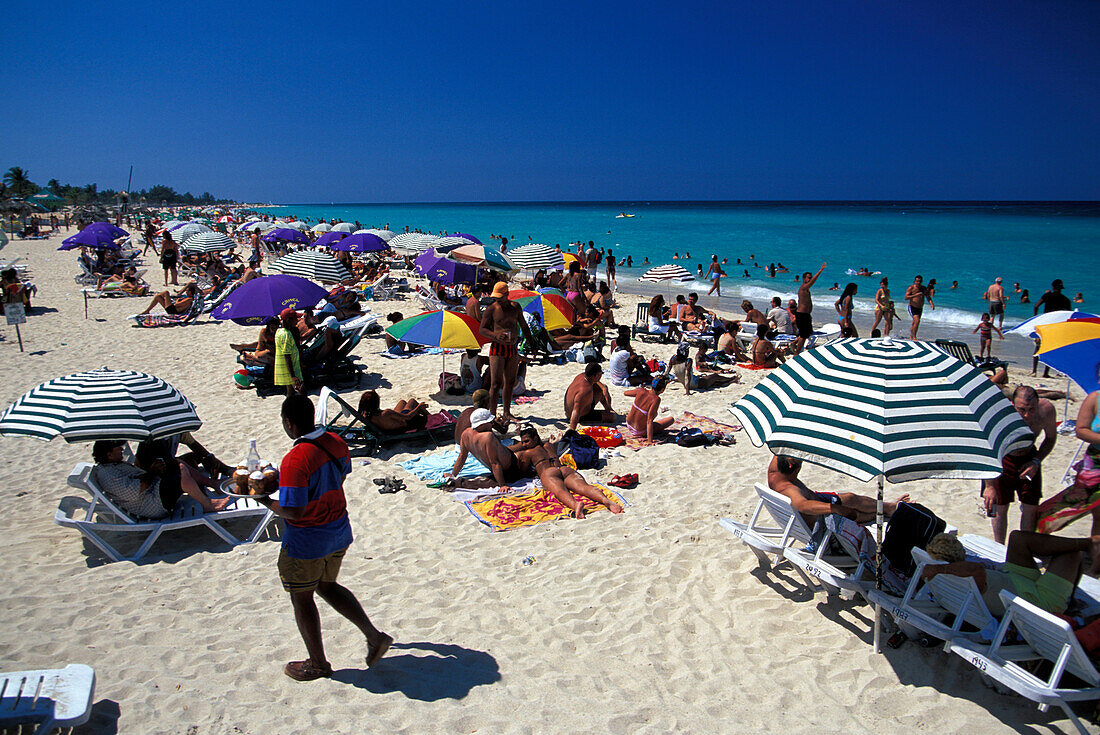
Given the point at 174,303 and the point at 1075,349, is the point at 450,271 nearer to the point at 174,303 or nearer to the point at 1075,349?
the point at 174,303

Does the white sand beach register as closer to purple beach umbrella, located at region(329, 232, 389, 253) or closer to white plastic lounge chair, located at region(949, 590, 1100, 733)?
white plastic lounge chair, located at region(949, 590, 1100, 733)

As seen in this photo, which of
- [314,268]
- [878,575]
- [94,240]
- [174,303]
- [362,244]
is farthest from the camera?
[362,244]

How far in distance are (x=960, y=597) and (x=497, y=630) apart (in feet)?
8.47

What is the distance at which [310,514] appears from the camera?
2949 mm

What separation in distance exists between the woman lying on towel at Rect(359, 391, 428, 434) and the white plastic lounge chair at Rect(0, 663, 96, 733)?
4.13 meters

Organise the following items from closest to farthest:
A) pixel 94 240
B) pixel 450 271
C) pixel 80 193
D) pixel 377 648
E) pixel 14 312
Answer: pixel 377 648 → pixel 14 312 → pixel 450 271 → pixel 94 240 → pixel 80 193

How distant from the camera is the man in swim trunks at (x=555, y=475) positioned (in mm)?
5434

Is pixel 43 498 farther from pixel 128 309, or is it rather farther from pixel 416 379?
pixel 128 309

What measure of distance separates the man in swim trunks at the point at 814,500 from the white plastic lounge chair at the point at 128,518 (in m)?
3.91

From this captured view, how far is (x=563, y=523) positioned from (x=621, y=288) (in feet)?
67.3

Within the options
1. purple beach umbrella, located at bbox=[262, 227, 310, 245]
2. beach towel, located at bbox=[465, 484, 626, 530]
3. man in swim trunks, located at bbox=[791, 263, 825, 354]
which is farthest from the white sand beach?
purple beach umbrella, located at bbox=[262, 227, 310, 245]

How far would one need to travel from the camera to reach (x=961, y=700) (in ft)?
10.8

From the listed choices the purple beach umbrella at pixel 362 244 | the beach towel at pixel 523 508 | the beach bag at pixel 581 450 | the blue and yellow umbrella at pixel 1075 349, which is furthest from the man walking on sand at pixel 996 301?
the purple beach umbrella at pixel 362 244

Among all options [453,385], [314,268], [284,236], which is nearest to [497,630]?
[453,385]
